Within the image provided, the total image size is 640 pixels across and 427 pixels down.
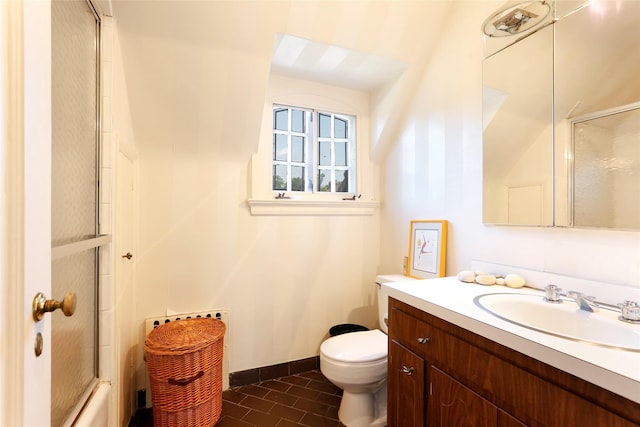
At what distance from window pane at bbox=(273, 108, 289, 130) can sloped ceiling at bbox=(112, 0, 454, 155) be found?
0.32 metres

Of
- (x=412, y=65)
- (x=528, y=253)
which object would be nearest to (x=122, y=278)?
(x=528, y=253)

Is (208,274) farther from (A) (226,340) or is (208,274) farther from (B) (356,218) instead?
(B) (356,218)

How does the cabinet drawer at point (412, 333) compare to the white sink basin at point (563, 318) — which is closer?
the white sink basin at point (563, 318)

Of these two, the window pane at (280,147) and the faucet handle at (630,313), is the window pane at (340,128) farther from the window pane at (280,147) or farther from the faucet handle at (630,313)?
the faucet handle at (630,313)

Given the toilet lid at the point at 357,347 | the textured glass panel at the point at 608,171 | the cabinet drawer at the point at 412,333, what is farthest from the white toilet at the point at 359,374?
the textured glass panel at the point at 608,171

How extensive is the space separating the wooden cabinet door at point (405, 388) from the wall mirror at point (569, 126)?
822mm

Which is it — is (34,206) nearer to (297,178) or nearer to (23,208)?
(23,208)

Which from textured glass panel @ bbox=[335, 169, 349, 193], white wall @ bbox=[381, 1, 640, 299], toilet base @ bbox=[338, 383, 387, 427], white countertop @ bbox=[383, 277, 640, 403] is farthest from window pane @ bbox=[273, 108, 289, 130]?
toilet base @ bbox=[338, 383, 387, 427]

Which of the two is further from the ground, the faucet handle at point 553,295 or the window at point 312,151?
the window at point 312,151

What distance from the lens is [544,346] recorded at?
2.44 ft

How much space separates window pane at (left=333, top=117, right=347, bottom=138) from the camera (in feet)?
8.36

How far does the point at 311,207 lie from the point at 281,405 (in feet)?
4.46

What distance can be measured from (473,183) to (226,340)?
1.87m

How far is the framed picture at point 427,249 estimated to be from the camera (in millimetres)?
1833
